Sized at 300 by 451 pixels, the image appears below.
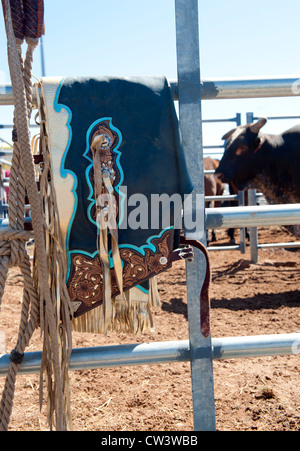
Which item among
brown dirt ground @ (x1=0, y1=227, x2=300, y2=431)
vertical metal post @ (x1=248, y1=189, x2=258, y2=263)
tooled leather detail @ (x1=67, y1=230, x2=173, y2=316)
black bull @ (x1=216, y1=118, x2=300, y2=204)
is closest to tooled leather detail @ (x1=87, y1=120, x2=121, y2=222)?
tooled leather detail @ (x1=67, y1=230, x2=173, y2=316)

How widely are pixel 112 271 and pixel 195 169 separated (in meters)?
0.33

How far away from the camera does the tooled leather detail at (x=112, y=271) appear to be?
0.90 m

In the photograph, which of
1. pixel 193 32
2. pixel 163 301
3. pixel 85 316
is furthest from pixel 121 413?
pixel 163 301

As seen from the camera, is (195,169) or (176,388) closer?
(195,169)

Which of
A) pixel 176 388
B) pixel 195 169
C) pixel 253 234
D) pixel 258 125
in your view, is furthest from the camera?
pixel 253 234

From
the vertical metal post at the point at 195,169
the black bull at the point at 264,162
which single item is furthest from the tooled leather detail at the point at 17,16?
the black bull at the point at 264,162

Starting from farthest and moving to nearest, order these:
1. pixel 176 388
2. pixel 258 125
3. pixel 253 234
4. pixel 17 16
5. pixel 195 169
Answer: pixel 253 234 → pixel 258 125 → pixel 176 388 → pixel 195 169 → pixel 17 16

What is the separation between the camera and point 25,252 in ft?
2.85

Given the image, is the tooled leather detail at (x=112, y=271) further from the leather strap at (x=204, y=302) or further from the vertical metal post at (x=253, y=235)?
the vertical metal post at (x=253, y=235)

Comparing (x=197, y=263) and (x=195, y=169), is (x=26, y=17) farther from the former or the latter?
(x=197, y=263)

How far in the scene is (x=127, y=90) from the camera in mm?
903

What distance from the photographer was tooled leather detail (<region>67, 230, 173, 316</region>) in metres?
0.90

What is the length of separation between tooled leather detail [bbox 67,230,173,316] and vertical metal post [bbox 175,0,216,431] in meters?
0.07

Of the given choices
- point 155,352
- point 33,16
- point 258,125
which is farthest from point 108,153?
point 258,125
